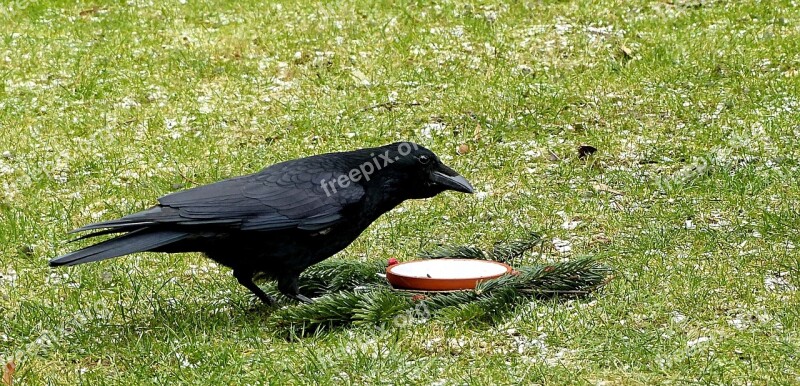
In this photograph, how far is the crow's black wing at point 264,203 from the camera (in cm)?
585

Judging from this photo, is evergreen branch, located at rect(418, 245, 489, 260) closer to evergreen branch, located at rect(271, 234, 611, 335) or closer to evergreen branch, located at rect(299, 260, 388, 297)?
evergreen branch, located at rect(299, 260, 388, 297)

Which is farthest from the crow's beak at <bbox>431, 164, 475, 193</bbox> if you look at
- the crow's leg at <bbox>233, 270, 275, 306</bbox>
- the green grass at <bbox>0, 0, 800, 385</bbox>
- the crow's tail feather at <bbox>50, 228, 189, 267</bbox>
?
the crow's tail feather at <bbox>50, 228, 189, 267</bbox>

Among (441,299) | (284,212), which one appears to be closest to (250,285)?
(284,212)

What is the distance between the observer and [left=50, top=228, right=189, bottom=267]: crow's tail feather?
18.0 feet

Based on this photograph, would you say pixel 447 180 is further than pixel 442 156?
No

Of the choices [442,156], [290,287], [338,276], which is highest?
[290,287]

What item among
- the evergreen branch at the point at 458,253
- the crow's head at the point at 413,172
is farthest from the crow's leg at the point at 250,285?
the evergreen branch at the point at 458,253

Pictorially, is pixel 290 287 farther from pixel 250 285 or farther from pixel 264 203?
pixel 264 203

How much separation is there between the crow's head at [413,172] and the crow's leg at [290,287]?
2.44ft

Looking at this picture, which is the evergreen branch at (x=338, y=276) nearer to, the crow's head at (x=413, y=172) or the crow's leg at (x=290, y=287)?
the crow's leg at (x=290, y=287)

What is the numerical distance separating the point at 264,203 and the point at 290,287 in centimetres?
57

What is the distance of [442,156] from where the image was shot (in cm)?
946

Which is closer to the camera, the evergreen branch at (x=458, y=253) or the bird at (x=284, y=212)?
the bird at (x=284, y=212)

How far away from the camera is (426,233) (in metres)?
7.89
